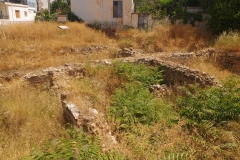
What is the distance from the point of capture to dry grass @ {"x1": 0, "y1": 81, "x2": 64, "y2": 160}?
3281mm

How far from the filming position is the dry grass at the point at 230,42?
8.74 metres

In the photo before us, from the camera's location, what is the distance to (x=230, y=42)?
29.7 ft

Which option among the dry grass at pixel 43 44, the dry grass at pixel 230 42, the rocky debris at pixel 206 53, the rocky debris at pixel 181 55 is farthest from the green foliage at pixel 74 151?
the dry grass at pixel 230 42

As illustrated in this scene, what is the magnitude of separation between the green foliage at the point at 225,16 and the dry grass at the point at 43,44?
6460 mm

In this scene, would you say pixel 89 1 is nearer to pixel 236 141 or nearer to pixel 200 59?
pixel 200 59

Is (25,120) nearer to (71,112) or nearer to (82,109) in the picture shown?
(71,112)

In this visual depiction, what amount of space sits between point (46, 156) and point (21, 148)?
3.21ft

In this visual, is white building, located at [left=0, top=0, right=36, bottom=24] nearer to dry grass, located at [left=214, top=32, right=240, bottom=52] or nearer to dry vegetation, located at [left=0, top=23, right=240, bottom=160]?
dry vegetation, located at [left=0, top=23, right=240, bottom=160]

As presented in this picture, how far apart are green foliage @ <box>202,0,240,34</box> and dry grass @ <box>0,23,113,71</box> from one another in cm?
646

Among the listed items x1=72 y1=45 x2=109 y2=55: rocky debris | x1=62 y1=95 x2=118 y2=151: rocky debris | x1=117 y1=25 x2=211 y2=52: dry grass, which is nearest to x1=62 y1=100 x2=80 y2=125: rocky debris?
x1=62 y1=95 x2=118 y2=151: rocky debris

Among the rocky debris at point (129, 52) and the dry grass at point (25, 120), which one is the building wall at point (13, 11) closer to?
the rocky debris at point (129, 52)

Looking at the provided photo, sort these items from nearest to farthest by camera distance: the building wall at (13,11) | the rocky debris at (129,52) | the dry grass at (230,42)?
the dry grass at (230,42) < the rocky debris at (129,52) < the building wall at (13,11)

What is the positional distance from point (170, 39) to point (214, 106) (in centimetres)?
809

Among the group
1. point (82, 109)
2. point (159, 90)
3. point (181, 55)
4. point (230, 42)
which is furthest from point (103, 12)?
point (82, 109)
